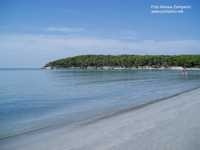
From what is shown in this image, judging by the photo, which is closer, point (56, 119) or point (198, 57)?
point (56, 119)

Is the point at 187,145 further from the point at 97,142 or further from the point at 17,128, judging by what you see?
the point at 17,128

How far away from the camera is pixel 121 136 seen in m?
9.23

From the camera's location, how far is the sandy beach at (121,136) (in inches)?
319

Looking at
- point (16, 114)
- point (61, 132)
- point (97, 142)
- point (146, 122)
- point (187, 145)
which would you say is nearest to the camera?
point (187, 145)

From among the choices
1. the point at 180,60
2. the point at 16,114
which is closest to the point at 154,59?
the point at 180,60

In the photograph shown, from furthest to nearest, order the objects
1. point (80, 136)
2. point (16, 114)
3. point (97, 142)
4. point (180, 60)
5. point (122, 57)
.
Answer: point (122, 57) < point (180, 60) < point (16, 114) < point (80, 136) < point (97, 142)

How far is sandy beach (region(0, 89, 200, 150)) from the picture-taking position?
8.10m

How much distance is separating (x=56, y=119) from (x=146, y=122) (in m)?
4.73

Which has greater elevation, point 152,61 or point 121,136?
point 152,61

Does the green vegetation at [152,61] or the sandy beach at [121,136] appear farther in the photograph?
the green vegetation at [152,61]

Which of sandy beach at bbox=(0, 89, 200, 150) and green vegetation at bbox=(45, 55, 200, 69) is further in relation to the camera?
green vegetation at bbox=(45, 55, 200, 69)

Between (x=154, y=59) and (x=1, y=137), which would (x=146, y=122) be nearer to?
(x=1, y=137)

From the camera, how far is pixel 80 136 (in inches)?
377

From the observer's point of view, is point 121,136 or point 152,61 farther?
point 152,61
